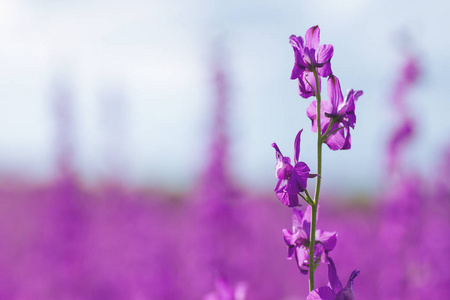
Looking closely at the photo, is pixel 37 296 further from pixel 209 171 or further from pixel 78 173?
pixel 209 171

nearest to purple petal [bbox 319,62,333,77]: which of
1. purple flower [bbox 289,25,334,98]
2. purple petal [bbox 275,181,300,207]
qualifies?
purple flower [bbox 289,25,334,98]

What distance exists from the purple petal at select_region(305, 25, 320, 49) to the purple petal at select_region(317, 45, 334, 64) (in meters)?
0.02

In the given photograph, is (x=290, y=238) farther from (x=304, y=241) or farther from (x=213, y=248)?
(x=213, y=248)

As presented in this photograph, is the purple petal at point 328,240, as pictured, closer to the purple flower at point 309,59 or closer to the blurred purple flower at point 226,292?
the purple flower at point 309,59

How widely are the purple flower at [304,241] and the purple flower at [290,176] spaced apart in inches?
3.2

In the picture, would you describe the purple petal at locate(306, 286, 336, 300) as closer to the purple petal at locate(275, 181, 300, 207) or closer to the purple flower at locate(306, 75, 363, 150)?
the purple petal at locate(275, 181, 300, 207)

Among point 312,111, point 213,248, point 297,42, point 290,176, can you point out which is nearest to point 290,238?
point 290,176

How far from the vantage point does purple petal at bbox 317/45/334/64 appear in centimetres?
100

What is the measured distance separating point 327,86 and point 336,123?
79mm

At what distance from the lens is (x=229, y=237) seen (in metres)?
4.80

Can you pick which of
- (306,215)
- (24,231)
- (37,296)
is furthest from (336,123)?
(24,231)

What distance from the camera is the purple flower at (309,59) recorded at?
39.1 inches

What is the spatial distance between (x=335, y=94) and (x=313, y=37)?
0.12 m

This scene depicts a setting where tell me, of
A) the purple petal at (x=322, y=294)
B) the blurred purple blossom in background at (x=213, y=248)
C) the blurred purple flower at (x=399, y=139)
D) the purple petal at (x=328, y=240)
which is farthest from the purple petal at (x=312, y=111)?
the blurred purple flower at (x=399, y=139)
